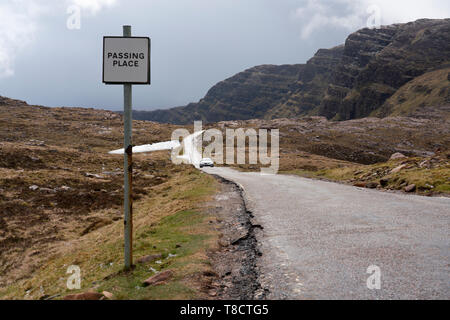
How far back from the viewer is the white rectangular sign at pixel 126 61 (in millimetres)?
6617

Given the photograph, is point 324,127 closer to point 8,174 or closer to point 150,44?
point 8,174

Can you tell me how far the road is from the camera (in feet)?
17.9

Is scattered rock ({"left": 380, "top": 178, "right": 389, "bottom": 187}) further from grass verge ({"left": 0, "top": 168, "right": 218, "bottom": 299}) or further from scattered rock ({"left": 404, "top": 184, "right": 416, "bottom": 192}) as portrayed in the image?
grass verge ({"left": 0, "top": 168, "right": 218, "bottom": 299})

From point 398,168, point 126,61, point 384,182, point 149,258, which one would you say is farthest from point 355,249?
point 398,168

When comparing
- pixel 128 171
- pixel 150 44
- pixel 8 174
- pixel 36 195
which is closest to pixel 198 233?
pixel 128 171

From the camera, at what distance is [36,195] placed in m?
23.9

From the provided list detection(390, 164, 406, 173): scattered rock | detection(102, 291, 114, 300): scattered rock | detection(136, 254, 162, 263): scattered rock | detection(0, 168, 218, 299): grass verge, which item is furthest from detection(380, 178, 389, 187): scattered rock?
detection(102, 291, 114, 300): scattered rock

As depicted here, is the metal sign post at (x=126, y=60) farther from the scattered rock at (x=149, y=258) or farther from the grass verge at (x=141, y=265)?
the scattered rock at (x=149, y=258)

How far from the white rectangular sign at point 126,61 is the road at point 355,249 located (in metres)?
4.62

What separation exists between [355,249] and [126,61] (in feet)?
20.9

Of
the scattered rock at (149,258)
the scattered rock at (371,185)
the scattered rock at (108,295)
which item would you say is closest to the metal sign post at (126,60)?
the scattered rock at (108,295)

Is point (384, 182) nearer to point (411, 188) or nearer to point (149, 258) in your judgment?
point (411, 188)

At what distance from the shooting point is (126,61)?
665 cm

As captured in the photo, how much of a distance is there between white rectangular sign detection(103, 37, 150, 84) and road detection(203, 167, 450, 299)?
462cm
